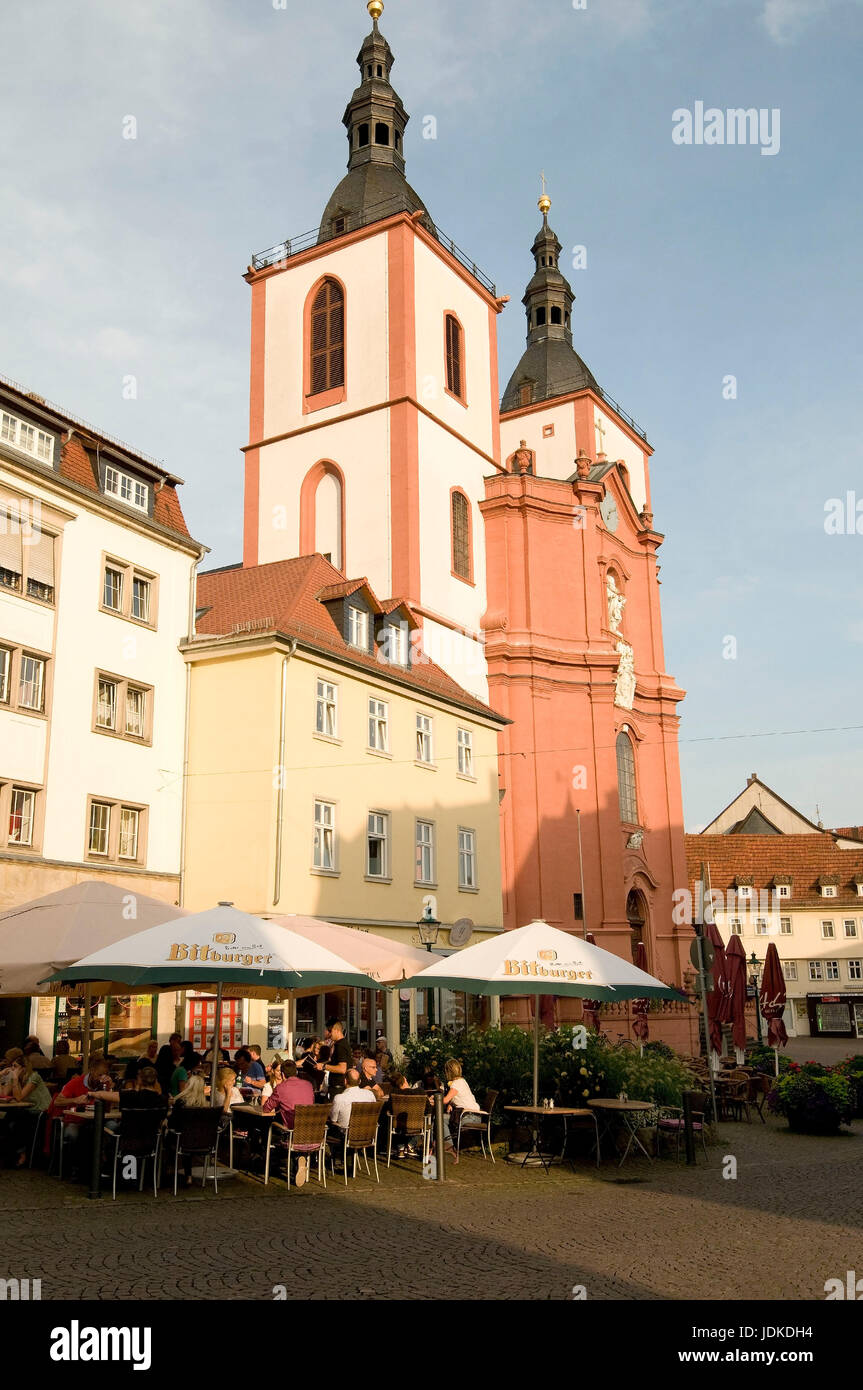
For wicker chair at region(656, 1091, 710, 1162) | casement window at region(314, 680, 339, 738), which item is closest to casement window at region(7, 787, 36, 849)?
casement window at region(314, 680, 339, 738)

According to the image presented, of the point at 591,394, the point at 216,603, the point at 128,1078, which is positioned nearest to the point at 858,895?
the point at 591,394

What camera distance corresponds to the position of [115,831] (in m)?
22.0

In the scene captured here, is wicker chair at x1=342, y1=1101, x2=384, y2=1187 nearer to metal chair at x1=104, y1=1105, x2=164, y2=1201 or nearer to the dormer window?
metal chair at x1=104, y1=1105, x2=164, y2=1201

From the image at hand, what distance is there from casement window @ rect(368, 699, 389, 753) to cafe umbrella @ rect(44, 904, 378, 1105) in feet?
45.1

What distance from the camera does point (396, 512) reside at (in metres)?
37.6

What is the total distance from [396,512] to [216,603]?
11.0m

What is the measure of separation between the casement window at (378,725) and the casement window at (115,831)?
5.97 metres

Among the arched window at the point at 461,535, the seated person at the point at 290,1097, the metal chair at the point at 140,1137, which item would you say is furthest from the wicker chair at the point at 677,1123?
the arched window at the point at 461,535

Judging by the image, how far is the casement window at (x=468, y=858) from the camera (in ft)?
100

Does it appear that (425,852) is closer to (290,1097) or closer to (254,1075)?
(254,1075)

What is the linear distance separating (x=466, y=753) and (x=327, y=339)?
1764 cm

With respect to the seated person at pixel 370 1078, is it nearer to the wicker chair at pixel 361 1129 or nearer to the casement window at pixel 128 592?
the wicker chair at pixel 361 1129

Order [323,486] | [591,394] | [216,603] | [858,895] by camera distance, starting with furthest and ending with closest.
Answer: [858,895] → [591,394] → [323,486] → [216,603]

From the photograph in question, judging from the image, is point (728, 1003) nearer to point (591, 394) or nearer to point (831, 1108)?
point (831, 1108)
